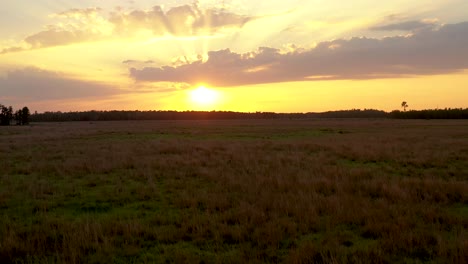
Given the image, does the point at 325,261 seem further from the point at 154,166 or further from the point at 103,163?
the point at 103,163

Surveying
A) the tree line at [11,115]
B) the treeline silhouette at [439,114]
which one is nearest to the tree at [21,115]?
the tree line at [11,115]

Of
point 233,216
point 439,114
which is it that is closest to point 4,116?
point 233,216

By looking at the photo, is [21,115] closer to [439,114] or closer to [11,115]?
[11,115]

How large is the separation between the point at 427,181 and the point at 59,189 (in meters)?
12.7

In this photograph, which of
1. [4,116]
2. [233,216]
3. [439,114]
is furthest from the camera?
[439,114]

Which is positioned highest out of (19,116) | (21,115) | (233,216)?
(21,115)

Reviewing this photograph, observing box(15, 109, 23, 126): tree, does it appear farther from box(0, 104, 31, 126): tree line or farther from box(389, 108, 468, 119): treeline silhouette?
box(389, 108, 468, 119): treeline silhouette

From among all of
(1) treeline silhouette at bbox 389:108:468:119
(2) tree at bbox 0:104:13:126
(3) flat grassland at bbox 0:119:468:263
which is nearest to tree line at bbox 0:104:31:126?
(2) tree at bbox 0:104:13:126

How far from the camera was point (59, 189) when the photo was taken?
1381cm

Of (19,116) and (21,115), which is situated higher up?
(21,115)

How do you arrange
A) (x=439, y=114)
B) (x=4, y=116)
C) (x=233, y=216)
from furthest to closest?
(x=439, y=114) → (x=4, y=116) → (x=233, y=216)

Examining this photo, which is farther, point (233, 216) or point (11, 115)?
point (11, 115)

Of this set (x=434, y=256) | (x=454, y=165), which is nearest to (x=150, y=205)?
(x=434, y=256)

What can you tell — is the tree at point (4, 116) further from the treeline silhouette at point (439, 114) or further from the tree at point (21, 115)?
the treeline silhouette at point (439, 114)
